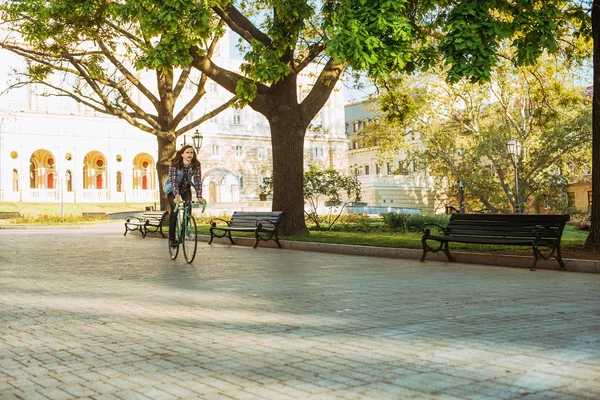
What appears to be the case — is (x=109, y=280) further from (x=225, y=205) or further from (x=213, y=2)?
(x=225, y=205)

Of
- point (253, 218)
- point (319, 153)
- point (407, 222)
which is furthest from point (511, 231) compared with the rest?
point (319, 153)

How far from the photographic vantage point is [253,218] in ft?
60.8

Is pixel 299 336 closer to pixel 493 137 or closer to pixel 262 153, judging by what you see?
pixel 493 137

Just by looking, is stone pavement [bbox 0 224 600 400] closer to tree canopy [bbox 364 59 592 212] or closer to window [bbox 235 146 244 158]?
tree canopy [bbox 364 59 592 212]

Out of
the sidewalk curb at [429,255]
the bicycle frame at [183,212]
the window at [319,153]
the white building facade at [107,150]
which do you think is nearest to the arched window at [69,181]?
the white building facade at [107,150]

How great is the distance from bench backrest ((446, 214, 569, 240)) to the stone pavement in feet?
4.54

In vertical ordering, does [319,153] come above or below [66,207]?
above

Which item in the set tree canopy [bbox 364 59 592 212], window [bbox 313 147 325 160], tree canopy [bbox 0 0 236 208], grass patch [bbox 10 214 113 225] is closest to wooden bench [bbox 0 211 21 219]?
grass patch [bbox 10 214 113 225]

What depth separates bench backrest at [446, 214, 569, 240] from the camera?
12.1 meters

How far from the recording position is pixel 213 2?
51.0 ft

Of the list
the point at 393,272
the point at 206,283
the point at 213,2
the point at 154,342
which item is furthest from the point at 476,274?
the point at 213,2

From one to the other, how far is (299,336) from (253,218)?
1294 cm

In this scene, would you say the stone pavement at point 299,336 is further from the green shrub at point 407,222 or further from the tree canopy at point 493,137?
the tree canopy at point 493,137

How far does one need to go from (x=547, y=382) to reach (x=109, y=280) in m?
7.18
